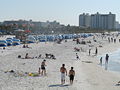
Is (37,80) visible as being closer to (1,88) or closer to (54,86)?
(54,86)

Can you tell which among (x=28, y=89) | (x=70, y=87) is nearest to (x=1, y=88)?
(x=28, y=89)

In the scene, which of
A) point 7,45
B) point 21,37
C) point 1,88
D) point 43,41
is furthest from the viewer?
point 43,41

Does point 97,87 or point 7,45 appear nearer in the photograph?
point 97,87

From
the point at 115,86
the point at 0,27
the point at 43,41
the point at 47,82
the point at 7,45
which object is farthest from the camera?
the point at 0,27

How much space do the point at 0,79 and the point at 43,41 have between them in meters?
47.5

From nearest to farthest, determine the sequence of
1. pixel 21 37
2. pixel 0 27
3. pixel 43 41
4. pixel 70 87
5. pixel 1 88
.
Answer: pixel 1 88, pixel 70 87, pixel 21 37, pixel 43 41, pixel 0 27

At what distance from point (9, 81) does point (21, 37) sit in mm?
41242

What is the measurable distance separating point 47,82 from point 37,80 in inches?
27.9

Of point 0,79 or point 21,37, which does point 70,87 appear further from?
point 21,37

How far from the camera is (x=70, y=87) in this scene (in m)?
15.3

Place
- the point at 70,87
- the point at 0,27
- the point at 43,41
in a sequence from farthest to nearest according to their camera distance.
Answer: the point at 0,27, the point at 43,41, the point at 70,87

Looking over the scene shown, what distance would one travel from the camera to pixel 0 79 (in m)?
16.5

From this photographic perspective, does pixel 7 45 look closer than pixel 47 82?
No

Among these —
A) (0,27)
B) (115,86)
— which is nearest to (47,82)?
(115,86)
